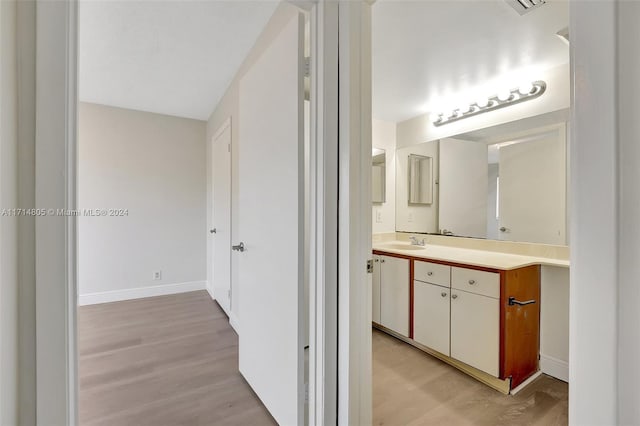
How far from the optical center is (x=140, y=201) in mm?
3465

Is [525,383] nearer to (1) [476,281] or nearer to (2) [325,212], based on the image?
(1) [476,281]

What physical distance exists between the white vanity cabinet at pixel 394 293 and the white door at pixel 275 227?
1261 mm

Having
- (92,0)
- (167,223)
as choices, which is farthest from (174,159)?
(92,0)

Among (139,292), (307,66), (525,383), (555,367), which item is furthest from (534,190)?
(139,292)

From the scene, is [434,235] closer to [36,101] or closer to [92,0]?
[36,101]

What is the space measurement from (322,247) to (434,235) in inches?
78.0

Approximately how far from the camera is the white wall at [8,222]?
613 mm

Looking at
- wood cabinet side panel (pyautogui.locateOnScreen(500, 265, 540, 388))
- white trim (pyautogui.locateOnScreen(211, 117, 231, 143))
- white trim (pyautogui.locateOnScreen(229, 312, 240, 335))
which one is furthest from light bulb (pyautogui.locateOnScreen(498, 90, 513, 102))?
white trim (pyautogui.locateOnScreen(229, 312, 240, 335))

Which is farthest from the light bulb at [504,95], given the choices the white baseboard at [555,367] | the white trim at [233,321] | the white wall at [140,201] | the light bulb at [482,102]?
the white wall at [140,201]

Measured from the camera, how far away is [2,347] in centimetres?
61

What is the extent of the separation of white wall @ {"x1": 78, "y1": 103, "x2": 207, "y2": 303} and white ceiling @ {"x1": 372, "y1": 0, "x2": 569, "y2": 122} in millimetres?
2710

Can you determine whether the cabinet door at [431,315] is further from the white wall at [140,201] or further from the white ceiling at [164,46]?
the white wall at [140,201]

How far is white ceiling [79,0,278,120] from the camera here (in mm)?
1707

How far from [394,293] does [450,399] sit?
0.85 metres
